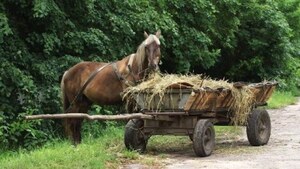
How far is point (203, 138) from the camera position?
9.81 metres

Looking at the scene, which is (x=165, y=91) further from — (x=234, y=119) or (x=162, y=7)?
(x=162, y=7)

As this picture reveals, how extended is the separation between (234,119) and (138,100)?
6.53 ft

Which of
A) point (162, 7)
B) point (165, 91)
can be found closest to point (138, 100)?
point (165, 91)

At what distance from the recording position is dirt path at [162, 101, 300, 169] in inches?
357

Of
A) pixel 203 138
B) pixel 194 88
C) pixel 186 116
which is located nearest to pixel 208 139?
pixel 203 138

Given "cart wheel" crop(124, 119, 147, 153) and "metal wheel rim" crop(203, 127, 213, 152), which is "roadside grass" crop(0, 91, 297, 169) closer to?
"cart wheel" crop(124, 119, 147, 153)

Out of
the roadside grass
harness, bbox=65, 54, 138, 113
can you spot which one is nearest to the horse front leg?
harness, bbox=65, 54, 138, 113

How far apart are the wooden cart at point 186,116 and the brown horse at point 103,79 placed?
37.2 inches

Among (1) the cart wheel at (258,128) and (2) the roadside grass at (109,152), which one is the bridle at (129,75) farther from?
(1) the cart wheel at (258,128)

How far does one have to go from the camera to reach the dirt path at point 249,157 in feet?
29.7

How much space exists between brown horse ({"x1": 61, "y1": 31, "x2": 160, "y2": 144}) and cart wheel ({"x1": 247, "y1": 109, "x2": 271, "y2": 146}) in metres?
2.18

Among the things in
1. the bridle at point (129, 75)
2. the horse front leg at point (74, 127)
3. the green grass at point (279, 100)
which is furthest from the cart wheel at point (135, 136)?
the green grass at point (279, 100)

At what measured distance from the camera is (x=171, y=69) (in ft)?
65.0

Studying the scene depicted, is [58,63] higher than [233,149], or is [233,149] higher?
[58,63]
